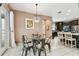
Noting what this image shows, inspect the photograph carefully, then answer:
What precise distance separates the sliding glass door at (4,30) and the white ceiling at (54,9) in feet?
0.89

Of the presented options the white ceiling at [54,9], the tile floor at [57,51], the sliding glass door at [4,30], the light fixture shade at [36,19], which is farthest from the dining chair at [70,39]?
the sliding glass door at [4,30]

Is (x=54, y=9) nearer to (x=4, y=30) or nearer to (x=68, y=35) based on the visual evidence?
(x=68, y=35)

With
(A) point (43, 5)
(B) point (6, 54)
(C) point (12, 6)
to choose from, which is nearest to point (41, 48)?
(B) point (6, 54)

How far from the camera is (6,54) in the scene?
8.52 feet

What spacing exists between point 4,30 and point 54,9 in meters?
1.28

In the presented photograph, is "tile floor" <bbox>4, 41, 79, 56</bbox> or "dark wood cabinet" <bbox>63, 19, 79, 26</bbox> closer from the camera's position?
"tile floor" <bbox>4, 41, 79, 56</bbox>

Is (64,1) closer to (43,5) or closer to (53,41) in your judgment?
(43,5)

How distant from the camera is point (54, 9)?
108 inches

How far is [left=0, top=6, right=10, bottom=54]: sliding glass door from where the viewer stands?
2.76 meters

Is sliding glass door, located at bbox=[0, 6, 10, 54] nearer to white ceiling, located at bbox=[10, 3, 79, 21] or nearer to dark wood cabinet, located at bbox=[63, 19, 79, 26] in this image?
white ceiling, located at bbox=[10, 3, 79, 21]

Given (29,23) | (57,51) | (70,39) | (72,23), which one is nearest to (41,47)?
(57,51)

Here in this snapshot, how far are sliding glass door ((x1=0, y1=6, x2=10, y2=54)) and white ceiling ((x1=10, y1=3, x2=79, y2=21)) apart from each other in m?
0.27

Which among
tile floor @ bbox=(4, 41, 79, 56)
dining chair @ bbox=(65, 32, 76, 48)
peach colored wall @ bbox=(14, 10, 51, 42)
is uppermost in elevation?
peach colored wall @ bbox=(14, 10, 51, 42)

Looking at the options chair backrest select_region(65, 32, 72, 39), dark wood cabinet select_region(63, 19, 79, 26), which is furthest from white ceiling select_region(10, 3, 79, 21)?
chair backrest select_region(65, 32, 72, 39)
